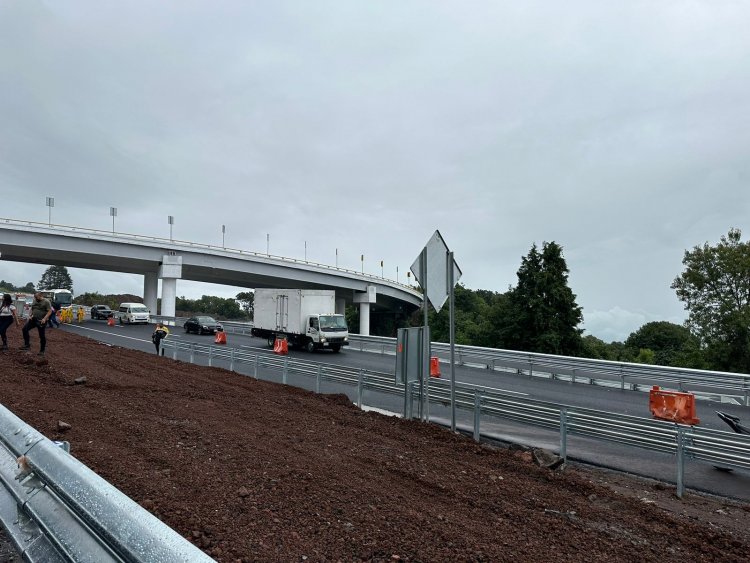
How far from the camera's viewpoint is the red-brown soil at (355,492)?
388 cm

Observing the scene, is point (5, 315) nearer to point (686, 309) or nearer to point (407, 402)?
point (407, 402)

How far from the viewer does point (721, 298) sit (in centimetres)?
4266

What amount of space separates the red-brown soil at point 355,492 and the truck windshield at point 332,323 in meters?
18.9

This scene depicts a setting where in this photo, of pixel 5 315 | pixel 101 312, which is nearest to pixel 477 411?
pixel 5 315

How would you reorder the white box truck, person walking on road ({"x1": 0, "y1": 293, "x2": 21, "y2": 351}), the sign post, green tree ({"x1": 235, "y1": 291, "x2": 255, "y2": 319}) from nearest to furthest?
the sign post, person walking on road ({"x1": 0, "y1": 293, "x2": 21, "y2": 351}), the white box truck, green tree ({"x1": 235, "y1": 291, "x2": 255, "y2": 319})

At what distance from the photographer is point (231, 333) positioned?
4269cm

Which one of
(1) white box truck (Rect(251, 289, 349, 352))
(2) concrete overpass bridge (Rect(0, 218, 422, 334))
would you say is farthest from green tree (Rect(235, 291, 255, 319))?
(1) white box truck (Rect(251, 289, 349, 352))

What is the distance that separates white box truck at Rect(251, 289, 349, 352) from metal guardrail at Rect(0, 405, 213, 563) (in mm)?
24520

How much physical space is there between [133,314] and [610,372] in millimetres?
38302

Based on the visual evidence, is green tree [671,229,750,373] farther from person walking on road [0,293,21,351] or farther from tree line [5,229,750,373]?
person walking on road [0,293,21,351]

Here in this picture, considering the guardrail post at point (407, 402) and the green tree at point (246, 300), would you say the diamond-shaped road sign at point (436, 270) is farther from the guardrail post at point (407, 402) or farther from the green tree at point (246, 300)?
the green tree at point (246, 300)

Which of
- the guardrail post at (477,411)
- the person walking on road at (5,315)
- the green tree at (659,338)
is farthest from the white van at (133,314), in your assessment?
the green tree at (659,338)

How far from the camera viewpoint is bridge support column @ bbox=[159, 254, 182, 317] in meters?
48.3

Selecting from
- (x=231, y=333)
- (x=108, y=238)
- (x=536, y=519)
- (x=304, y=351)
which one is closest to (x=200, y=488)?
(x=536, y=519)
